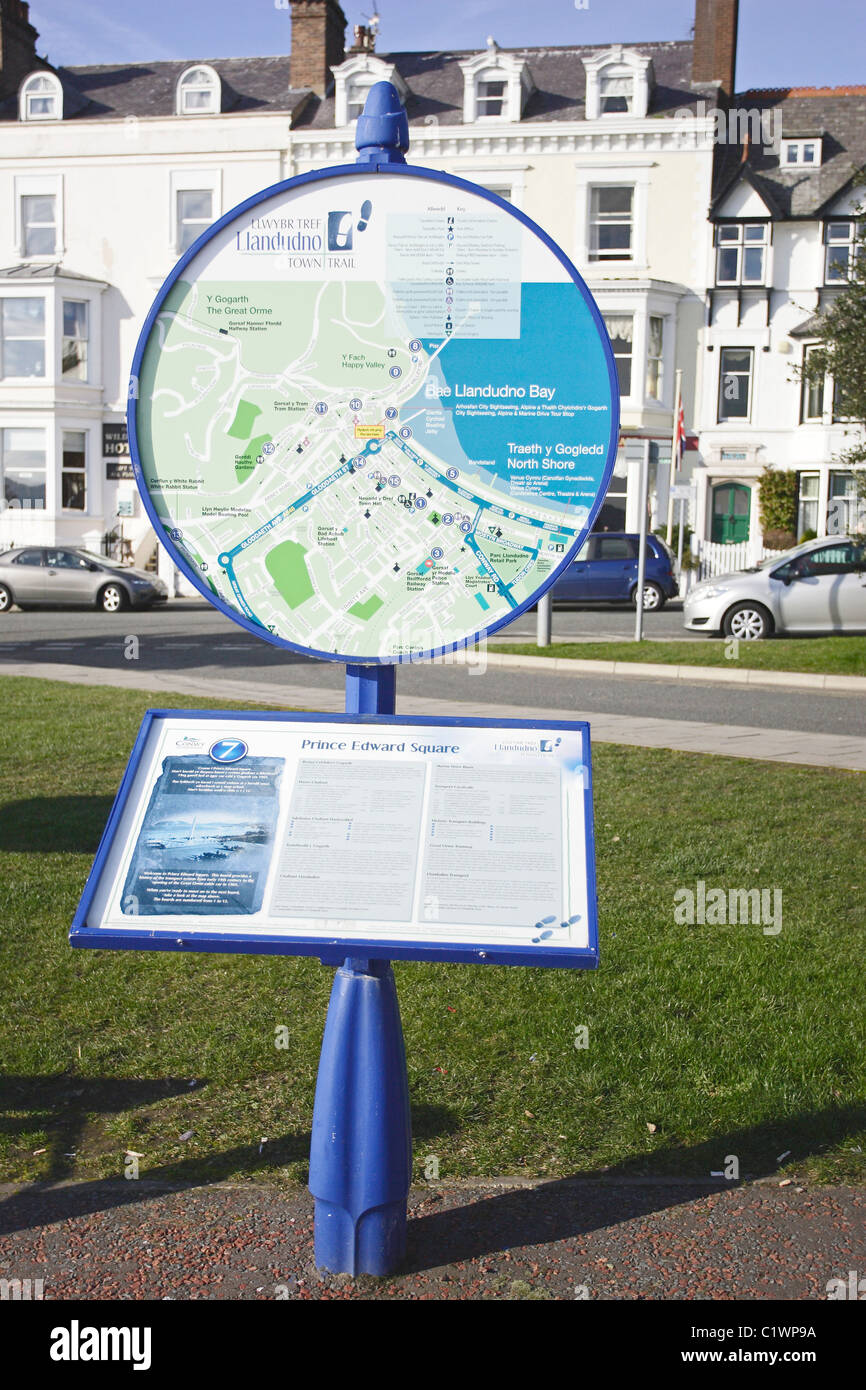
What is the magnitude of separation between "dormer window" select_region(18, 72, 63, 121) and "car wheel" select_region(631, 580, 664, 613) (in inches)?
849

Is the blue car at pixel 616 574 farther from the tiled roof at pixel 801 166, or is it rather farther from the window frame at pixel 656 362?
the tiled roof at pixel 801 166

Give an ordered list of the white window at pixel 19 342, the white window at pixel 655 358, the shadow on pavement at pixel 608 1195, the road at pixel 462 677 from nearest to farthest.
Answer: the shadow on pavement at pixel 608 1195, the road at pixel 462 677, the white window at pixel 655 358, the white window at pixel 19 342

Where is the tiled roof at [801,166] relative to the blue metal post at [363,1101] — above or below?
above

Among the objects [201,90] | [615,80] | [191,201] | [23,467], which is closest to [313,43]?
[201,90]

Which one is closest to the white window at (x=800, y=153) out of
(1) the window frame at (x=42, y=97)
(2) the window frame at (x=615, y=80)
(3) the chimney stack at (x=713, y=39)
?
(3) the chimney stack at (x=713, y=39)

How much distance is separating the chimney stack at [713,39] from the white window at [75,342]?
17338 millimetres

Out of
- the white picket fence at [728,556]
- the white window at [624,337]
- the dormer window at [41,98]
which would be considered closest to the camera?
the white picket fence at [728,556]

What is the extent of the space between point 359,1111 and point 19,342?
116 feet

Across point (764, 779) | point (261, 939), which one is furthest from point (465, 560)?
point (764, 779)

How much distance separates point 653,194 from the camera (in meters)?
33.8

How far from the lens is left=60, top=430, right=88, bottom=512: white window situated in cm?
3556

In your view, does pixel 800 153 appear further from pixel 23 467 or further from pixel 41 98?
pixel 23 467

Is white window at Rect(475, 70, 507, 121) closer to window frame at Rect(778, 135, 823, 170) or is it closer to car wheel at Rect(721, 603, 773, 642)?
window frame at Rect(778, 135, 823, 170)

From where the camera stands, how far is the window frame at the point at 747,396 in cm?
3416
